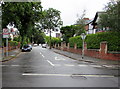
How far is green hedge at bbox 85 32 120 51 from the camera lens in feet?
67.0

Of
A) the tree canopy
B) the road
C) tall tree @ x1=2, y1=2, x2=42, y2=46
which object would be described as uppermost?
tall tree @ x1=2, y1=2, x2=42, y2=46

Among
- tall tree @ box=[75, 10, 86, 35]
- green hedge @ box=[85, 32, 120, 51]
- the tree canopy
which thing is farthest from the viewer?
tall tree @ box=[75, 10, 86, 35]

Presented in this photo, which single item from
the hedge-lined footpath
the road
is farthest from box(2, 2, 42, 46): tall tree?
the road

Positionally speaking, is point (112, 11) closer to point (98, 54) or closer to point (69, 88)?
point (98, 54)

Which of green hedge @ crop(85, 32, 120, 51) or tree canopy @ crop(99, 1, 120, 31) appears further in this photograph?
green hedge @ crop(85, 32, 120, 51)

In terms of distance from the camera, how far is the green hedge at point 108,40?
20.4 m

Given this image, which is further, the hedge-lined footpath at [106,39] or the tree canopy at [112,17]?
the hedge-lined footpath at [106,39]

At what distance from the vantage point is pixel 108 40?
848 inches

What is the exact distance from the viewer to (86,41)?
27594 millimetres

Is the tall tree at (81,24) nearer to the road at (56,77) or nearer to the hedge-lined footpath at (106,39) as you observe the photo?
the hedge-lined footpath at (106,39)

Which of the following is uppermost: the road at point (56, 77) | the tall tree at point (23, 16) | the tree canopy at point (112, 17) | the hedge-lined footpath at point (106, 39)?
the tall tree at point (23, 16)

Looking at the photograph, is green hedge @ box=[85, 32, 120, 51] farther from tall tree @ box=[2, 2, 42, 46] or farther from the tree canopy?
tall tree @ box=[2, 2, 42, 46]

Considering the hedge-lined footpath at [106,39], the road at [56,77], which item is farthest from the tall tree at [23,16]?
the road at [56,77]

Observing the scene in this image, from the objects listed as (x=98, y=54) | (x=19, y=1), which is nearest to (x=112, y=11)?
(x=98, y=54)
